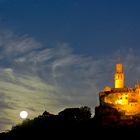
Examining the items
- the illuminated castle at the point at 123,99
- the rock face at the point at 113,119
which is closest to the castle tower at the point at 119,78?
the illuminated castle at the point at 123,99

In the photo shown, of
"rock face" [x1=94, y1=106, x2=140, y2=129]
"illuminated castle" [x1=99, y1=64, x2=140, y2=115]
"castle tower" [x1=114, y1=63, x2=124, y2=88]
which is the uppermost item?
"castle tower" [x1=114, y1=63, x2=124, y2=88]

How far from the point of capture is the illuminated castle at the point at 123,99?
183012mm

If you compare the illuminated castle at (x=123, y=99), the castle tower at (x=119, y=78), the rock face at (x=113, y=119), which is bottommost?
the rock face at (x=113, y=119)

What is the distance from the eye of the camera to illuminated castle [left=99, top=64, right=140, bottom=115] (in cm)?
18301

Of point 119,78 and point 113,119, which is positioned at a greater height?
point 119,78

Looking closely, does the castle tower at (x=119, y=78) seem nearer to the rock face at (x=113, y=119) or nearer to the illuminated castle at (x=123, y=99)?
the illuminated castle at (x=123, y=99)

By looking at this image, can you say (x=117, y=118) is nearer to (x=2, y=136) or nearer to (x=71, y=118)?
(x=71, y=118)

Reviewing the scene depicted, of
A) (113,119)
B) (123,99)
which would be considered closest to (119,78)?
(123,99)

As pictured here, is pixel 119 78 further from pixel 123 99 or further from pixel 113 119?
pixel 113 119

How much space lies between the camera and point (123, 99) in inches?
7288

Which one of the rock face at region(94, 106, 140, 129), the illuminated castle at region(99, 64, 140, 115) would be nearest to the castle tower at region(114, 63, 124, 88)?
the illuminated castle at region(99, 64, 140, 115)

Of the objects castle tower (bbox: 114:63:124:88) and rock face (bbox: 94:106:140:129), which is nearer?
rock face (bbox: 94:106:140:129)

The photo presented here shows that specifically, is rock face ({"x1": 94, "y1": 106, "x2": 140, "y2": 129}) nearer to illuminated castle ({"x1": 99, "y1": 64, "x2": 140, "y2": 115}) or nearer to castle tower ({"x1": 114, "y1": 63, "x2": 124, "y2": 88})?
illuminated castle ({"x1": 99, "y1": 64, "x2": 140, "y2": 115})

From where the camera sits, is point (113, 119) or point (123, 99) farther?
point (123, 99)
